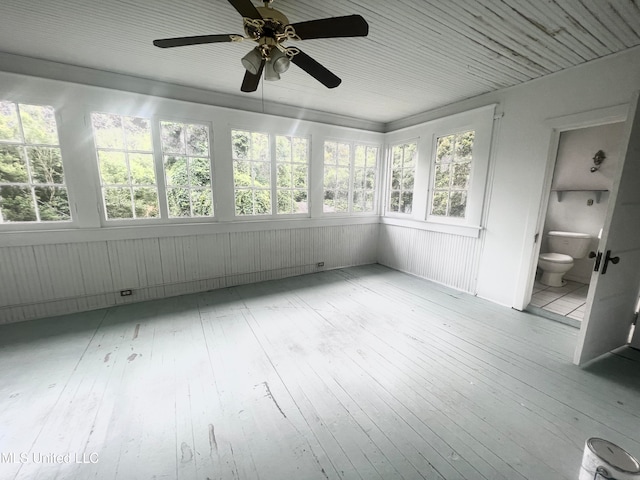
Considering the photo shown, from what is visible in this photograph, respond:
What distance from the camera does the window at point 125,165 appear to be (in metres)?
2.91

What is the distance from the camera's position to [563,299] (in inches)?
134

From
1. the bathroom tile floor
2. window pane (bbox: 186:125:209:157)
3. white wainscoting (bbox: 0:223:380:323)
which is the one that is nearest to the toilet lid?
the bathroom tile floor

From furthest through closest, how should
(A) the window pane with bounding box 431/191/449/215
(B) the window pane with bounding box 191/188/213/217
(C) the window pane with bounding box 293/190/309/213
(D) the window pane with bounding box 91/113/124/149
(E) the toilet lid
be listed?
(C) the window pane with bounding box 293/190/309/213 < (A) the window pane with bounding box 431/191/449/215 < (E) the toilet lid < (B) the window pane with bounding box 191/188/213/217 < (D) the window pane with bounding box 91/113/124/149

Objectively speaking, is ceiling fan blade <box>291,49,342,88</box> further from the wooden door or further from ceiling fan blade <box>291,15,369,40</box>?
the wooden door

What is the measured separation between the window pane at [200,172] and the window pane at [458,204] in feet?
11.1

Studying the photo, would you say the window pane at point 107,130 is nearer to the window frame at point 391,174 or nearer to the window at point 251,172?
the window at point 251,172

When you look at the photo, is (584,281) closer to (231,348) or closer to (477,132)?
(477,132)

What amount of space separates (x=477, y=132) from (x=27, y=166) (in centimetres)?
503

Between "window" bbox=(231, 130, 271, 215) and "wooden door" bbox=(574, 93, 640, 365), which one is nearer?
"wooden door" bbox=(574, 93, 640, 365)

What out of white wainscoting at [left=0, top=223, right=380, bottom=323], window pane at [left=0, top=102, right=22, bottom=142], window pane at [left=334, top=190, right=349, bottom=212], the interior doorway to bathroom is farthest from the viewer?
window pane at [left=334, top=190, right=349, bottom=212]

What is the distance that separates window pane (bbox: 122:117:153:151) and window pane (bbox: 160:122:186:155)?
5.6 inches

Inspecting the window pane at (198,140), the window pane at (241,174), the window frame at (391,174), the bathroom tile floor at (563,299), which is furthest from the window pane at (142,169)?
the bathroom tile floor at (563,299)

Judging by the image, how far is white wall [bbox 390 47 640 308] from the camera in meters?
2.40

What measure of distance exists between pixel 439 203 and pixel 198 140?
3.49m
